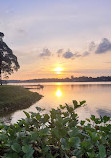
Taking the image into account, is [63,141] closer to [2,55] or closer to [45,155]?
[45,155]

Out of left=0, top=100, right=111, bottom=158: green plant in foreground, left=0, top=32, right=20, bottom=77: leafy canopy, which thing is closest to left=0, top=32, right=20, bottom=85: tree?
left=0, top=32, right=20, bottom=77: leafy canopy

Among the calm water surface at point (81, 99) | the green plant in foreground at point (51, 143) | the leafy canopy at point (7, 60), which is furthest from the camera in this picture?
the leafy canopy at point (7, 60)

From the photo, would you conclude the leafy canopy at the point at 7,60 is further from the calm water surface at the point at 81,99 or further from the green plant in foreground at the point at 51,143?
the green plant in foreground at the point at 51,143

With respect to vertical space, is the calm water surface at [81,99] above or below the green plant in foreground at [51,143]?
below

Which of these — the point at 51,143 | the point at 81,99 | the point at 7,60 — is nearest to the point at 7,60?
the point at 7,60

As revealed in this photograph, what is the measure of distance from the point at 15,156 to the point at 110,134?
3.54 ft

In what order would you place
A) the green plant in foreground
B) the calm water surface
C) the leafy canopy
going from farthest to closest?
the leafy canopy, the calm water surface, the green plant in foreground

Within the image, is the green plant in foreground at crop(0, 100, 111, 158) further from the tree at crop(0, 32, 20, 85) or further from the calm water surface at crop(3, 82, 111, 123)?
the tree at crop(0, 32, 20, 85)

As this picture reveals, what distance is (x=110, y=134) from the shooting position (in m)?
1.96

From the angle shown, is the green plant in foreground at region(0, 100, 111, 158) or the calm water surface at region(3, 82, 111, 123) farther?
the calm water surface at region(3, 82, 111, 123)

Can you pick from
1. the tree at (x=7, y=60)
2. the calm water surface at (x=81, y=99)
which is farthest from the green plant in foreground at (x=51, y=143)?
the tree at (x=7, y=60)

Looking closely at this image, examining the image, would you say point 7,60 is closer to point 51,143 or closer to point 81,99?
point 81,99

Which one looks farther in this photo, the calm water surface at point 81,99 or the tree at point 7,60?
the tree at point 7,60

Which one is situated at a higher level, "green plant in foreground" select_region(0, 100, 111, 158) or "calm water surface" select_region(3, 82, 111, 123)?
"green plant in foreground" select_region(0, 100, 111, 158)
